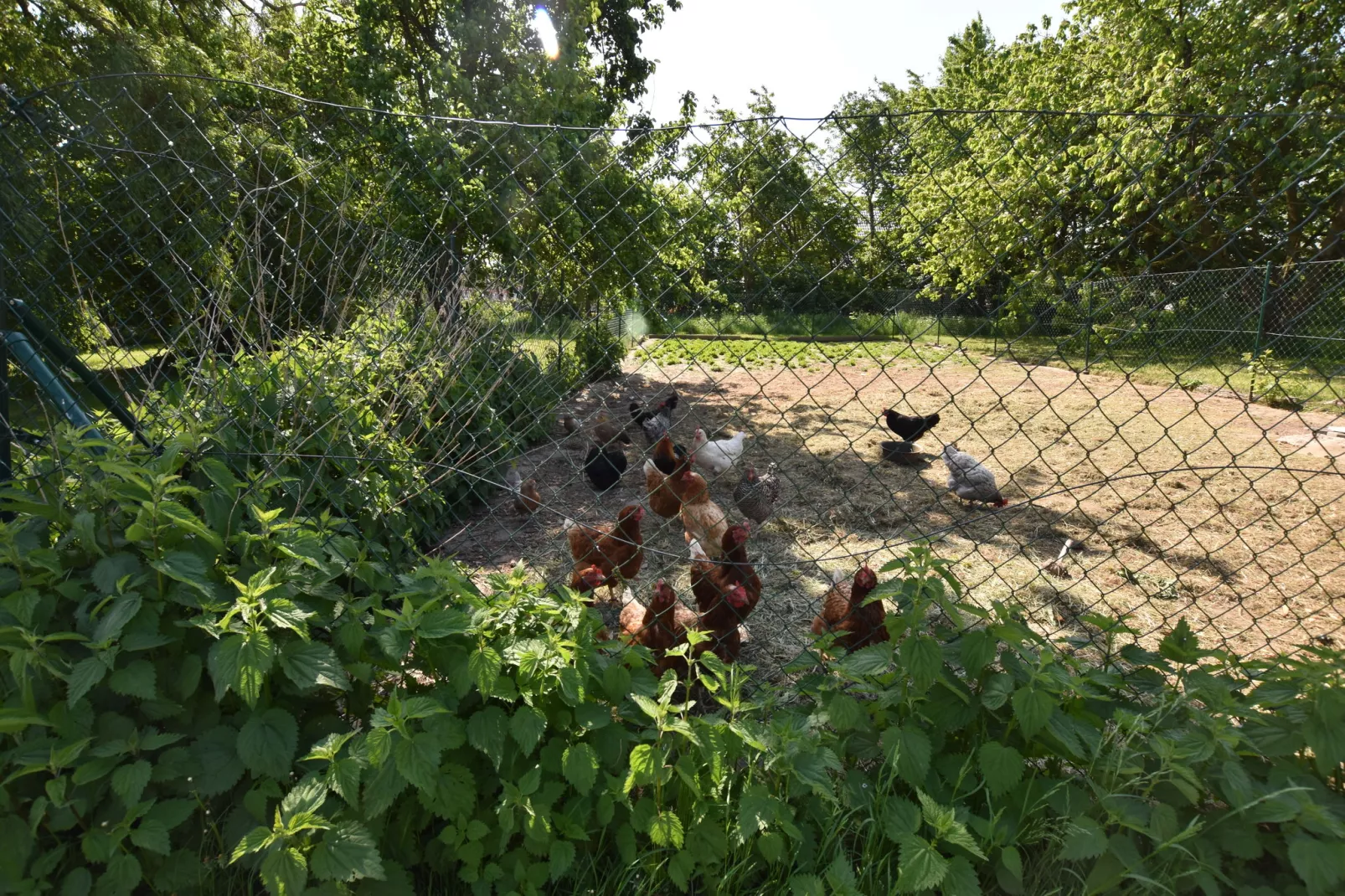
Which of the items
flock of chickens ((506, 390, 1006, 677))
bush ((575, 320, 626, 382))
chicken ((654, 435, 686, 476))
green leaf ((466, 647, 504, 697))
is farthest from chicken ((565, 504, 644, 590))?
bush ((575, 320, 626, 382))

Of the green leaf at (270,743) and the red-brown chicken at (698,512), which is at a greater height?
the red-brown chicken at (698,512)

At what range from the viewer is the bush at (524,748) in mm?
1300

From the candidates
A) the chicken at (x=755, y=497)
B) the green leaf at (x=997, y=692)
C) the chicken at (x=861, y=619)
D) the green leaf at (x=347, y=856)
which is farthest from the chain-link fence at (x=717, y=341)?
the green leaf at (x=347, y=856)

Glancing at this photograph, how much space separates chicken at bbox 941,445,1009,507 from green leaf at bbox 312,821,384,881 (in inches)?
149

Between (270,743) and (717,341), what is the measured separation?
9.07 ft

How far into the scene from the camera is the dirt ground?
Answer: 8.98ft

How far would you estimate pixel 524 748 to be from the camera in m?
1.34

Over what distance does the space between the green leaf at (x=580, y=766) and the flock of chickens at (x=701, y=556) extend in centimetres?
26

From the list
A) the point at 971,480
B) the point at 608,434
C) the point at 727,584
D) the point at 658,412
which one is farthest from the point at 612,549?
the point at 658,412

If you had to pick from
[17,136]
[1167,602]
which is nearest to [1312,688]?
[1167,602]

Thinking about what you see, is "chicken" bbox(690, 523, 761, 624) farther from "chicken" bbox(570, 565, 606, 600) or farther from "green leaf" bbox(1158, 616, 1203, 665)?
"green leaf" bbox(1158, 616, 1203, 665)

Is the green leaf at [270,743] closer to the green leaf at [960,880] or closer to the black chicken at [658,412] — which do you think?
the green leaf at [960,880]

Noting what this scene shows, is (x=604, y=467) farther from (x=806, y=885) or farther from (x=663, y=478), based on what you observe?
(x=806, y=885)

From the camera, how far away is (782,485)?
4.86m
